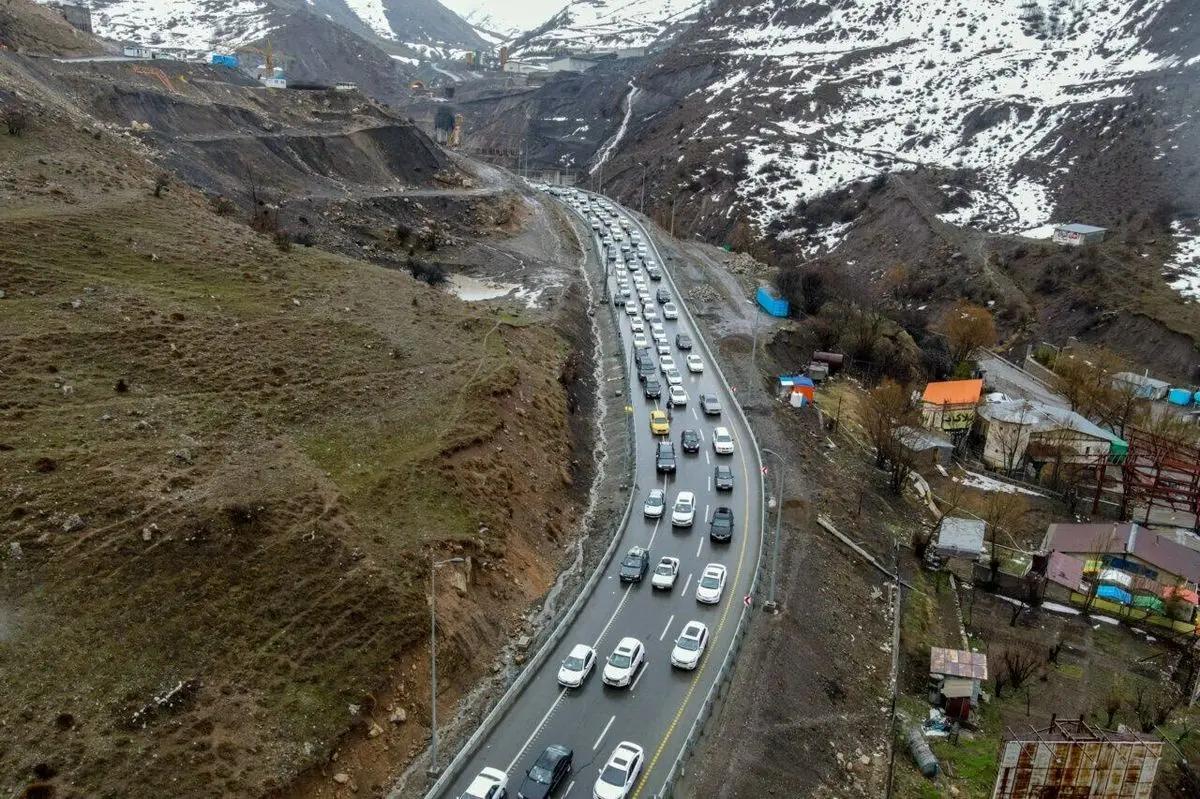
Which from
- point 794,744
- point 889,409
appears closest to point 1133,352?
point 889,409

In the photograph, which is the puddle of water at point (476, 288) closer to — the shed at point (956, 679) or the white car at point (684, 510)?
the white car at point (684, 510)

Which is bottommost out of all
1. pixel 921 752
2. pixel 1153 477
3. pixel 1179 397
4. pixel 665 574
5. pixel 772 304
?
pixel 921 752

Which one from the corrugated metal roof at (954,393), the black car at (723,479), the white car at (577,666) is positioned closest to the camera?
the white car at (577,666)

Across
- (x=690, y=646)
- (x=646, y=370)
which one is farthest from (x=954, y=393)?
(x=690, y=646)

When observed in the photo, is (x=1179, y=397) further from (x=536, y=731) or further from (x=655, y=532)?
(x=536, y=731)

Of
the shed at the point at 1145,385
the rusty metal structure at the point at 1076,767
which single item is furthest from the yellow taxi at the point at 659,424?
the shed at the point at 1145,385

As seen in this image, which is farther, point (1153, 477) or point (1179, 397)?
point (1179, 397)
